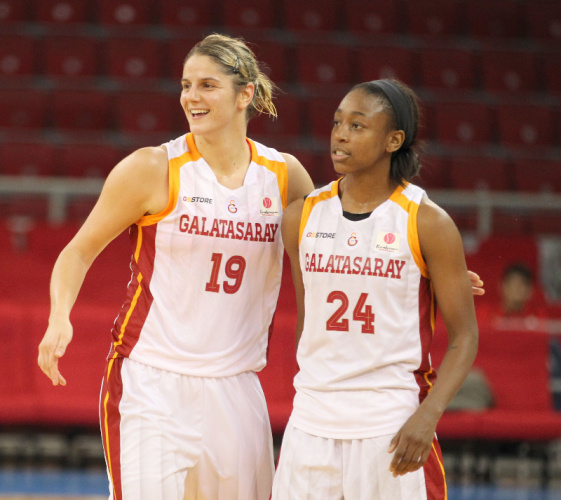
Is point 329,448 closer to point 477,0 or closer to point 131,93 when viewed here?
point 131,93

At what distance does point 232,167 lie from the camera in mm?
3340

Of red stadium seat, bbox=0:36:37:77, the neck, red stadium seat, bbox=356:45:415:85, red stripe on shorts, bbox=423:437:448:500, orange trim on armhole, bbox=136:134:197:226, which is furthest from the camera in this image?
red stadium seat, bbox=356:45:415:85

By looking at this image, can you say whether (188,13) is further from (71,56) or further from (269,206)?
(269,206)

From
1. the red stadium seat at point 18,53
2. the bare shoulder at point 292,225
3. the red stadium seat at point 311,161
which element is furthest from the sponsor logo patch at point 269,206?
the red stadium seat at point 18,53

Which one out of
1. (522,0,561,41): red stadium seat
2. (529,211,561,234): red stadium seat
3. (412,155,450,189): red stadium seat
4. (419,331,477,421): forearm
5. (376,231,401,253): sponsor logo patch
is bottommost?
(419,331,477,421): forearm

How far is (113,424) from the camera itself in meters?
3.13

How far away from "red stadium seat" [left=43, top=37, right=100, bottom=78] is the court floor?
14.6 ft

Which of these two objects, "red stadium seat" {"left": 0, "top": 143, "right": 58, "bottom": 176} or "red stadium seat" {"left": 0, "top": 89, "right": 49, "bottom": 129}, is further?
"red stadium seat" {"left": 0, "top": 89, "right": 49, "bottom": 129}

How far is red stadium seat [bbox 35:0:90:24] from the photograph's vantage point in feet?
32.6

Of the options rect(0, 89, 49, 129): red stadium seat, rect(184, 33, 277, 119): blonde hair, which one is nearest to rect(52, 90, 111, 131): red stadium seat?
rect(0, 89, 49, 129): red stadium seat

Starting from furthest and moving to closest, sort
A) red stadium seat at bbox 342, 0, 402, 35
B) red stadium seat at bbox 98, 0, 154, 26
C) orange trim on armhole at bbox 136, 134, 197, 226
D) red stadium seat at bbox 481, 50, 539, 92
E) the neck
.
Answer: red stadium seat at bbox 342, 0, 402, 35 → red stadium seat at bbox 481, 50, 539, 92 → red stadium seat at bbox 98, 0, 154, 26 → orange trim on armhole at bbox 136, 134, 197, 226 → the neck

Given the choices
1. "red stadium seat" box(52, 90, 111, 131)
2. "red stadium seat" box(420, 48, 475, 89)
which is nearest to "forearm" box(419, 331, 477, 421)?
"red stadium seat" box(52, 90, 111, 131)

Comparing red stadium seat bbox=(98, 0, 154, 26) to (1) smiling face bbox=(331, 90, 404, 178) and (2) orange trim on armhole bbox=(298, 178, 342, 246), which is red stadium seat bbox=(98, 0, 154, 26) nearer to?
(2) orange trim on armhole bbox=(298, 178, 342, 246)

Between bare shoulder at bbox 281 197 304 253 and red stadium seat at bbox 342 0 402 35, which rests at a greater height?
red stadium seat at bbox 342 0 402 35
